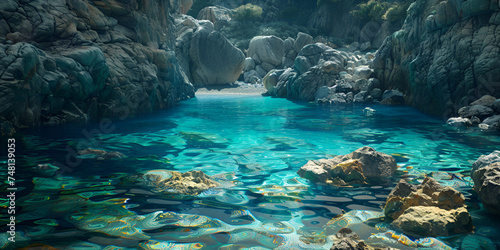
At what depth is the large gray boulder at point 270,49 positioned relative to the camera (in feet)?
109

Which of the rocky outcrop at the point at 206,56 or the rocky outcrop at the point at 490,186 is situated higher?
the rocky outcrop at the point at 206,56

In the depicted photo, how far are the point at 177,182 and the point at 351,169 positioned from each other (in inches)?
92.7

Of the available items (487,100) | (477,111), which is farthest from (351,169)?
(487,100)

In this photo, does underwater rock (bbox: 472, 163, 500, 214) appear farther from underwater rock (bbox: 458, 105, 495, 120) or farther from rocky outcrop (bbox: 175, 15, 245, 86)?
rocky outcrop (bbox: 175, 15, 245, 86)

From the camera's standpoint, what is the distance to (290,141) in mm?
8547

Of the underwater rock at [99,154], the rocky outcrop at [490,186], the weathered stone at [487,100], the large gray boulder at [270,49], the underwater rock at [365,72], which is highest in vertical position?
the large gray boulder at [270,49]

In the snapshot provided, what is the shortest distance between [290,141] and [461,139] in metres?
3.81

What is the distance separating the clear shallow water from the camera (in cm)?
343

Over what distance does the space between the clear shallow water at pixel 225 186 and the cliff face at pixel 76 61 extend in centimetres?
92

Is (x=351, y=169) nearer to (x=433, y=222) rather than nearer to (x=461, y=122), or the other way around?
(x=433, y=222)

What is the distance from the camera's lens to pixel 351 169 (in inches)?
202

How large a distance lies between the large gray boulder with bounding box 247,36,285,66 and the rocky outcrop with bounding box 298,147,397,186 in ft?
91.7

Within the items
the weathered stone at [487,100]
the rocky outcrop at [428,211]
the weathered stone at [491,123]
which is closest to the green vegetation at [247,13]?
the weathered stone at [487,100]

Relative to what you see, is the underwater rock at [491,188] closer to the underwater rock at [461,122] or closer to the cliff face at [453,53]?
the underwater rock at [461,122]
